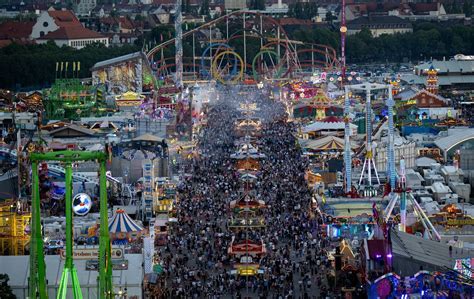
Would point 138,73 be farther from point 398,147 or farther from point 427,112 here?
point 398,147

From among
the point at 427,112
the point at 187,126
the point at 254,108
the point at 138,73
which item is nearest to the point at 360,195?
the point at 187,126

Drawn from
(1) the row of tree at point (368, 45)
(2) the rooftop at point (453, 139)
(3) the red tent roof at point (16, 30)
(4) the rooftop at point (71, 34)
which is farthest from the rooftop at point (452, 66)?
(3) the red tent roof at point (16, 30)

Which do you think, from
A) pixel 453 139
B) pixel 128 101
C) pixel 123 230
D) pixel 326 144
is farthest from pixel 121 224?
pixel 128 101

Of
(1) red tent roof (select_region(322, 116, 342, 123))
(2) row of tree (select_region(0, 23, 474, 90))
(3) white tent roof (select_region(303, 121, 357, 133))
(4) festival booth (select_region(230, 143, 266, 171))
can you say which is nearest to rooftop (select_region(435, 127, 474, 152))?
(3) white tent roof (select_region(303, 121, 357, 133))

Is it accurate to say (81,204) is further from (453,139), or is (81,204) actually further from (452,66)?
(452,66)

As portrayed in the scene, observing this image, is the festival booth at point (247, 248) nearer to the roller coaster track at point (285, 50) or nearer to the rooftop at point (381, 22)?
the roller coaster track at point (285, 50)

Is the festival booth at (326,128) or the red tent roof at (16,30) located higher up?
the red tent roof at (16,30)
